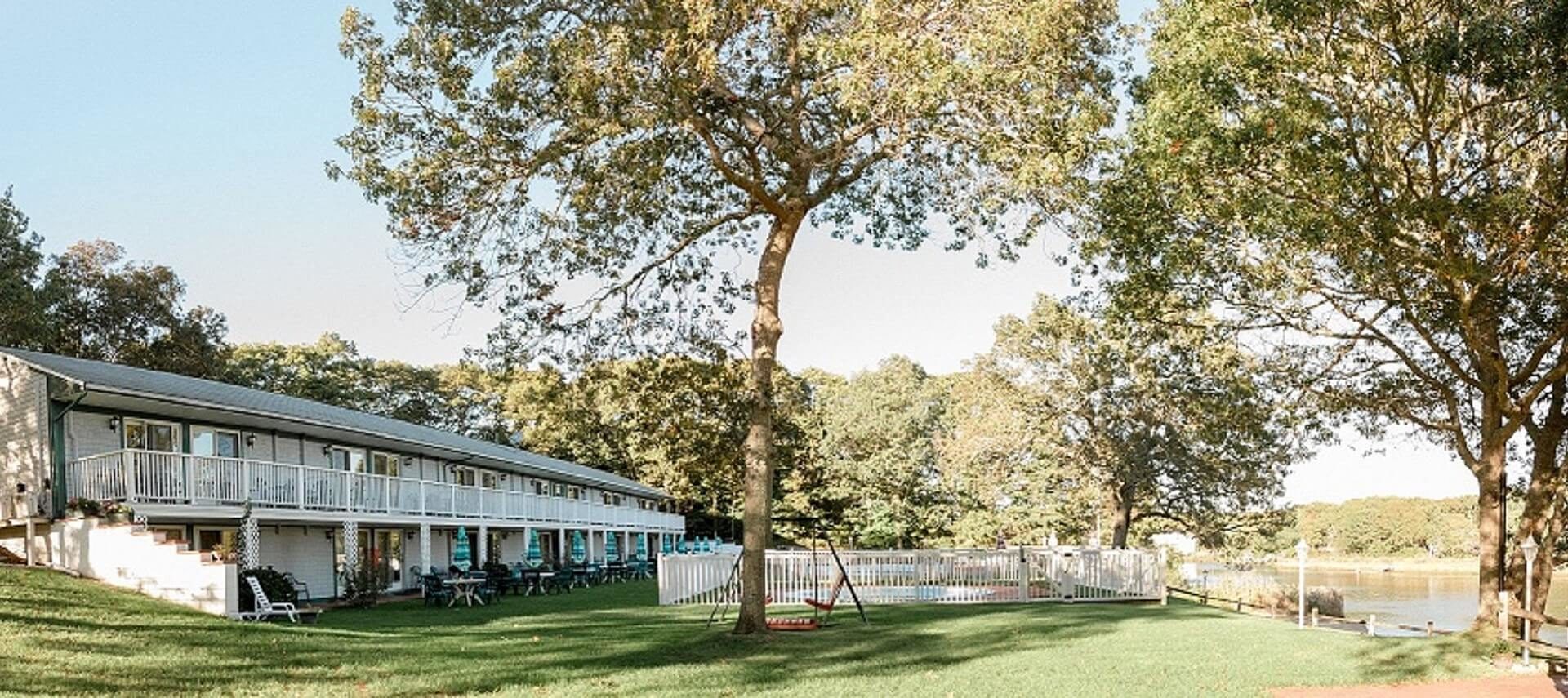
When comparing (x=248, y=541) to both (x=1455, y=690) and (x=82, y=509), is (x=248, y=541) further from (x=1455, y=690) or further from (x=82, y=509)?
(x=1455, y=690)

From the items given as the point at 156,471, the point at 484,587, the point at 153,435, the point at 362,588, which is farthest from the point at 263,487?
the point at 484,587

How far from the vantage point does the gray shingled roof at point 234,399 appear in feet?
72.6

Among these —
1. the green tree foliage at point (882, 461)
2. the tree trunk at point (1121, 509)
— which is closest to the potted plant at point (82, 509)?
the tree trunk at point (1121, 509)

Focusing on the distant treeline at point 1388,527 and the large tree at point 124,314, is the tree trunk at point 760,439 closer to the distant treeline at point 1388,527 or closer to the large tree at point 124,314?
the large tree at point 124,314

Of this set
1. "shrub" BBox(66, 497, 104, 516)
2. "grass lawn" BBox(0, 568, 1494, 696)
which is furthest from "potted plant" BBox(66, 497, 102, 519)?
"grass lawn" BBox(0, 568, 1494, 696)

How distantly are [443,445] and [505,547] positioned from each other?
11.7 meters

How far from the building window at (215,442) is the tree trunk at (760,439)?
13882 millimetres

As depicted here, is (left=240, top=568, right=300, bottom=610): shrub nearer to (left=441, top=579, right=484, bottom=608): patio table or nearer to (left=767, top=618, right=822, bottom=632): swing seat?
(left=441, top=579, right=484, bottom=608): patio table

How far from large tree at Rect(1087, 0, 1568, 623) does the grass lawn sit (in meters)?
5.14

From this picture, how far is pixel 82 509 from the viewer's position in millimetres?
20031

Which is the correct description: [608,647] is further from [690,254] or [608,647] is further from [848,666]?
[690,254]

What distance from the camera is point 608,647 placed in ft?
51.7

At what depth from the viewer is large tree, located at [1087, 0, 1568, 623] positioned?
1552 centimetres

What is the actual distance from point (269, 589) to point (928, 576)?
12955 millimetres
